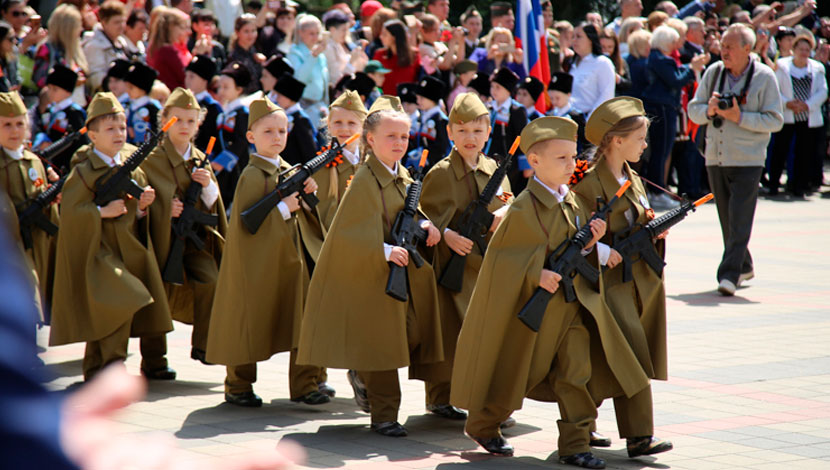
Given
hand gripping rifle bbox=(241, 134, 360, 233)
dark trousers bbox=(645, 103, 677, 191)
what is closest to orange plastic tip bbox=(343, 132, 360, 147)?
hand gripping rifle bbox=(241, 134, 360, 233)

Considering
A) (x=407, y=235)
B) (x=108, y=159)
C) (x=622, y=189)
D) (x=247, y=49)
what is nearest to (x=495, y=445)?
(x=407, y=235)

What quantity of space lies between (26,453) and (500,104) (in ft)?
42.0

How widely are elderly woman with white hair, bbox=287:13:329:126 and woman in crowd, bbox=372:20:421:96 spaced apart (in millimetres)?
1489

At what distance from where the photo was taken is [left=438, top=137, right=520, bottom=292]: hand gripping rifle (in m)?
6.36

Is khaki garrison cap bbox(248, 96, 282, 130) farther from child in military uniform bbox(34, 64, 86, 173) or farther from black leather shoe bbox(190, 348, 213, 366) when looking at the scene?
child in military uniform bbox(34, 64, 86, 173)

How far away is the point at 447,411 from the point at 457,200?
1295 mm

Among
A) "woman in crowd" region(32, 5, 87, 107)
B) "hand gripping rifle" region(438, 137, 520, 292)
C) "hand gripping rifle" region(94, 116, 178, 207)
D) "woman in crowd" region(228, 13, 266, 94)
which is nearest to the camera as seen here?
"hand gripping rifle" region(438, 137, 520, 292)

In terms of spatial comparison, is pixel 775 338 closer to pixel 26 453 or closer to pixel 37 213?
pixel 37 213

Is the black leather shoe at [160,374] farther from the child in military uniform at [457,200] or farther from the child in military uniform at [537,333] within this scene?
the child in military uniform at [537,333]

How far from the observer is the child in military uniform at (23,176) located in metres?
8.10

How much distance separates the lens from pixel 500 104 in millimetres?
13508

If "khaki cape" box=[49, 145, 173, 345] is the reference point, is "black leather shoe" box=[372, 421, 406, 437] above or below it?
below

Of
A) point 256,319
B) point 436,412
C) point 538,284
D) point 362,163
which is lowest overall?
point 436,412

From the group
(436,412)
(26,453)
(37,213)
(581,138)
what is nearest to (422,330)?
(436,412)
